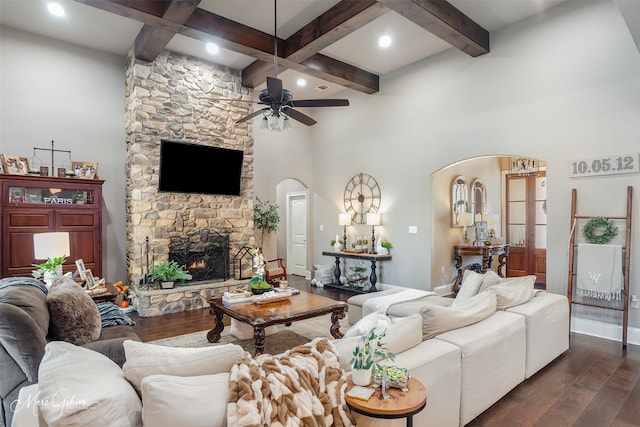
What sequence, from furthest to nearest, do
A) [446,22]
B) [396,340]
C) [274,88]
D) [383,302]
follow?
[446,22] < [383,302] < [274,88] < [396,340]

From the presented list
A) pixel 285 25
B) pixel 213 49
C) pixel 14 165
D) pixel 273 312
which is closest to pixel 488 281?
pixel 273 312

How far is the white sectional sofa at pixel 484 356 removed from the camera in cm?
208

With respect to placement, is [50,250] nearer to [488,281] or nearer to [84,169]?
[84,169]

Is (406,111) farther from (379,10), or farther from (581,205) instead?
(581,205)

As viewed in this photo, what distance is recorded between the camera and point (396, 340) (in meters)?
2.06

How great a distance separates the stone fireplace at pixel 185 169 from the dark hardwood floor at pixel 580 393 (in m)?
1.88

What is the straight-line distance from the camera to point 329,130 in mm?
8000

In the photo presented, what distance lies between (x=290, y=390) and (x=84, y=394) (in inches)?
30.0

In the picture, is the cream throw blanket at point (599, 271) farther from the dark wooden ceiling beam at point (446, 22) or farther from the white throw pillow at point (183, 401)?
the white throw pillow at point (183, 401)

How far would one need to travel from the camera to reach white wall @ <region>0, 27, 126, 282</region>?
5.00 meters

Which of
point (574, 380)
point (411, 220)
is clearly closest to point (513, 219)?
point (411, 220)

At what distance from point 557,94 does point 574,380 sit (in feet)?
11.3

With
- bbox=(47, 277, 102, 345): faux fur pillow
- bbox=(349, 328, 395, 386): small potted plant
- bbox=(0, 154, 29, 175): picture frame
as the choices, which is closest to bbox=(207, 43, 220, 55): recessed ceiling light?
bbox=(0, 154, 29, 175): picture frame

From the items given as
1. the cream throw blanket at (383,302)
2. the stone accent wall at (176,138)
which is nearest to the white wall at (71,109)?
the stone accent wall at (176,138)
